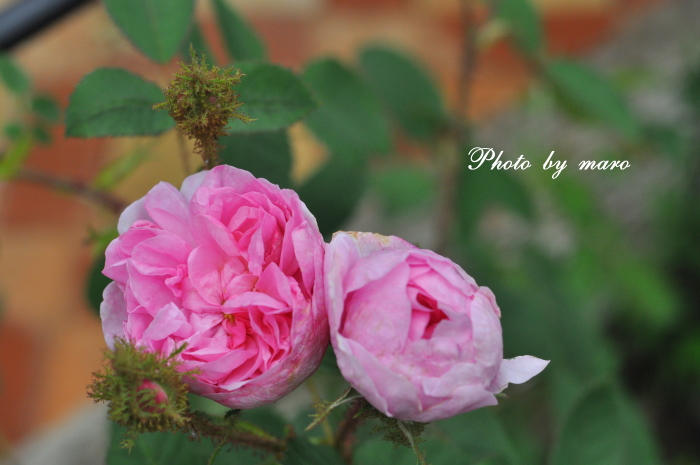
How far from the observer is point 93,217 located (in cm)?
173

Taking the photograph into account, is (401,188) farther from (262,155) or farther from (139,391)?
(139,391)

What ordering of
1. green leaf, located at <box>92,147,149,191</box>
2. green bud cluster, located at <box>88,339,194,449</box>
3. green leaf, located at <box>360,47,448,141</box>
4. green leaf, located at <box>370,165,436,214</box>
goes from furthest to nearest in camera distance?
green leaf, located at <box>370,165,436,214</box>
green leaf, located at <box>360,47,448,141</box>
green leaf, located at <box>92,147,149,191</box>
green bud cluster, located at <box>88,339,194,449</box>

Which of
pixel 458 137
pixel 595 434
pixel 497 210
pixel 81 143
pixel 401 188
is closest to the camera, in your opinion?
Result: pixel 595 434

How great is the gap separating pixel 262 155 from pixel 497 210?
3.44ft

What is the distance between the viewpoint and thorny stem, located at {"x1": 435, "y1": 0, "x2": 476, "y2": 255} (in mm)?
792

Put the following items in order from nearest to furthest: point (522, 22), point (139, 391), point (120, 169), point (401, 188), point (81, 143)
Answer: point (139, 391)
point (120, 169)
point (522, 22)
point (401, 188)
point (81, 143)

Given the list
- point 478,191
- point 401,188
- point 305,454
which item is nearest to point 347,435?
point 305,454

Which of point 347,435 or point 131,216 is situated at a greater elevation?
point 131,216

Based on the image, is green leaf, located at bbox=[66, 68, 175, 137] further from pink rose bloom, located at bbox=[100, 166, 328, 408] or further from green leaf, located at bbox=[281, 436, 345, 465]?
green leaf, located at bbox=[281, 436, 345, 465]

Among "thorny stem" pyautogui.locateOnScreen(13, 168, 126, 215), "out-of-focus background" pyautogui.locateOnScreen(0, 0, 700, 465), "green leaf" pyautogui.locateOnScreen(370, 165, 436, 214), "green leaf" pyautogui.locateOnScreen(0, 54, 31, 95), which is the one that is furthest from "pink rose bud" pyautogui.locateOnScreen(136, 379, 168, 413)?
"green leaf" pyautogui.locateOnScreen(370, 165, 436, 214)

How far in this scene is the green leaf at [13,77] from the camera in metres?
0.58

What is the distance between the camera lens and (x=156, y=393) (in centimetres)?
27

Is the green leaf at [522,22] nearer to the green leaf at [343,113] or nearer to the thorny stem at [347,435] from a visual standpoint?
the green leaf at [343,113]

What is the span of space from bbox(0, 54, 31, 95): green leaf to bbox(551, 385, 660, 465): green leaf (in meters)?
0.56
